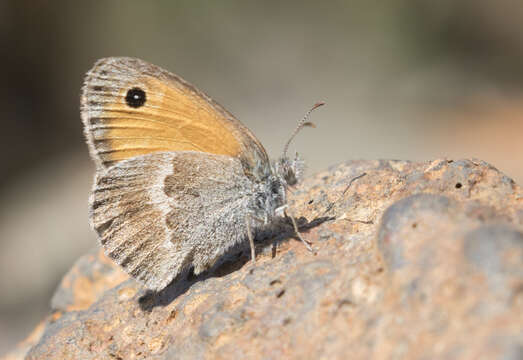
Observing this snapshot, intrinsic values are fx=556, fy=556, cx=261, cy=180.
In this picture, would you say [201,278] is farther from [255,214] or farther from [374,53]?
[374,53]

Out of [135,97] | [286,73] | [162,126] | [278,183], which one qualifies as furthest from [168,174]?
[286,73]

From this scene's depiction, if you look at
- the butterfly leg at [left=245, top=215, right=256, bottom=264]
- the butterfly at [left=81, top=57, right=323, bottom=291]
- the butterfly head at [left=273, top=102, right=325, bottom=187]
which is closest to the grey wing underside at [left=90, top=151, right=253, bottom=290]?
the butterfly at [left=81, top=57, right=323, bottom=291]

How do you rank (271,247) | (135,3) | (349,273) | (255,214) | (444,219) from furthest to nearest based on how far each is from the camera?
1. (135,3)
2. (255,214)
3. (271,247)
4. (349,273)
5. (444,219)

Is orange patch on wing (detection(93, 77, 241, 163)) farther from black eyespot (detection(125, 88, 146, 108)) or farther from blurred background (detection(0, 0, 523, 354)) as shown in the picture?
blurred background (detection(0, 0, 523, 354))

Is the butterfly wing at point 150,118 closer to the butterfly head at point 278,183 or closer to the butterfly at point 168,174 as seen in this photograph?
the butterfly at point 168,174

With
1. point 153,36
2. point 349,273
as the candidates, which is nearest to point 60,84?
point 153,36

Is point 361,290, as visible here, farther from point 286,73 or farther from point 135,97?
point 286,73

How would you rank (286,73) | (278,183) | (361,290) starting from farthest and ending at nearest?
(286,73) → (278,183) → (361,290)

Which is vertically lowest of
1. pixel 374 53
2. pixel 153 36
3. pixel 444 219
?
pixel 444 219
